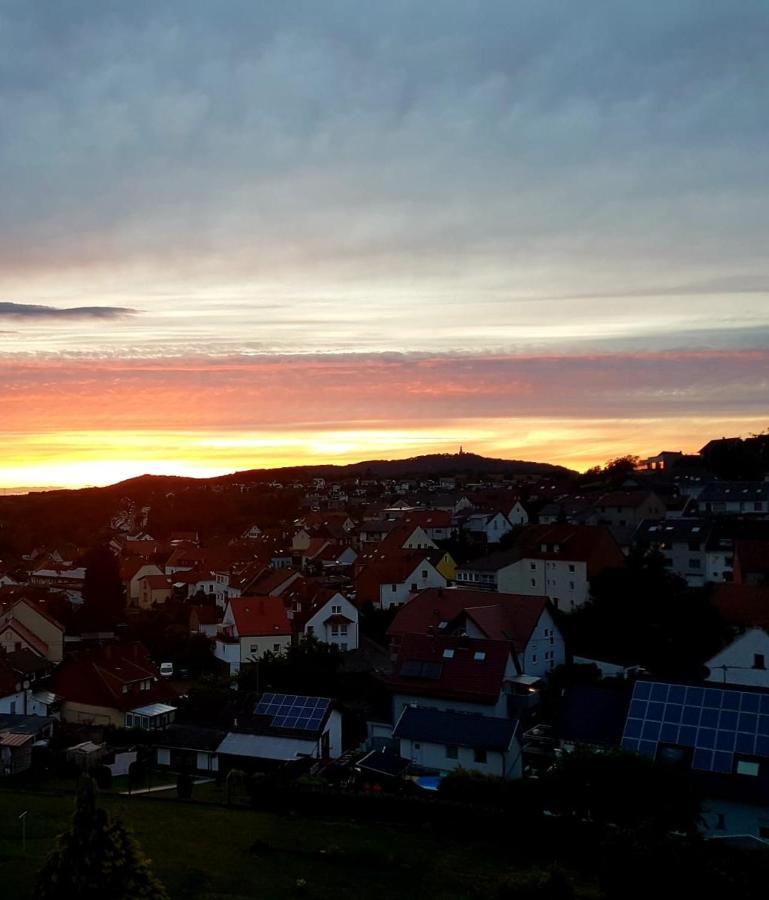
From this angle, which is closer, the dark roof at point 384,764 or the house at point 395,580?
the dark roof at point 384,764

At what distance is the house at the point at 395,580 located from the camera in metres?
49.4

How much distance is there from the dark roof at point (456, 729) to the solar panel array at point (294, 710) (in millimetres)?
2676

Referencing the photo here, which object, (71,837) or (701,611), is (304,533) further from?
(71,837)

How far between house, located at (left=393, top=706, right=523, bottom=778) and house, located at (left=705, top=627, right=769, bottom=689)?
8.93 metres

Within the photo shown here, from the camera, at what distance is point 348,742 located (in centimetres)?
2778

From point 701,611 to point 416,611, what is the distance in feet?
35.9

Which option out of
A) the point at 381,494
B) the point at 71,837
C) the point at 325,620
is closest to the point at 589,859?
the point at 71,837

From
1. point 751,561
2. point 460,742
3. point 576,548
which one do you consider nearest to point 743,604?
point 751,561

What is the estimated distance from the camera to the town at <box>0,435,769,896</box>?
20266 mm

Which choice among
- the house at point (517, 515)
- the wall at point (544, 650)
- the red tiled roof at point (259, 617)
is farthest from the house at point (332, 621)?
the house at point (517, 515)

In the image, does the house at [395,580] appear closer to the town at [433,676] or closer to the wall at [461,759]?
the town at [433,676]

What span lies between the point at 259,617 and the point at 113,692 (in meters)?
10.9

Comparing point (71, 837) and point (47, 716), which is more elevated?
point (71, 837)

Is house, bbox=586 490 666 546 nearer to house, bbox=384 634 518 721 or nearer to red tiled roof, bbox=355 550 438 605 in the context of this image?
red tiled roof, bbox=355 550 438 605
